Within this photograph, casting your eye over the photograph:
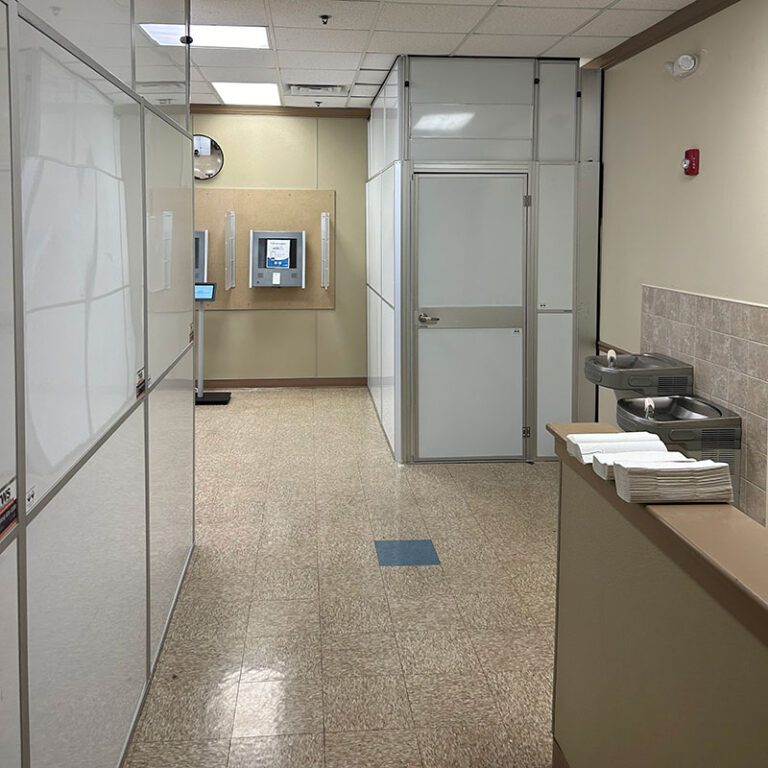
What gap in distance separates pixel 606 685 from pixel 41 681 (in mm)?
1336

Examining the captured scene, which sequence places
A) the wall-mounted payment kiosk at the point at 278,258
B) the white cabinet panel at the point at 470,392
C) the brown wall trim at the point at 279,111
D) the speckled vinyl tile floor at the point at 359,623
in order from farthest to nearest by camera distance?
the wall-mounted payment kiosk at the point at 278,258 → the brown wall trim at the point at 279,111 → the white cabinet panel at the point at 470,392 → the speckled vinyl tile floor at the point at 359,623

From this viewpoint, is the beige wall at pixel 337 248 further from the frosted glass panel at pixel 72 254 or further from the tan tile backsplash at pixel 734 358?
the frosted glass panel at pixel 72 254

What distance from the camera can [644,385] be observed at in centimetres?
508

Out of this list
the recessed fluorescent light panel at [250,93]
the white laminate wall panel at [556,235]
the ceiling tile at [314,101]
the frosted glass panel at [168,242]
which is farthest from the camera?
the ceiling tile at [314,101]

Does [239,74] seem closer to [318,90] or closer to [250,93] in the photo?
[318,90]

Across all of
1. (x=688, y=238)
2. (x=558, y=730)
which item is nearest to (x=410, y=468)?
(x=688, y=238)

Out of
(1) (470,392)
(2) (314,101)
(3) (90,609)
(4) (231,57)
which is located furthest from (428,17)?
(3) (90,609)

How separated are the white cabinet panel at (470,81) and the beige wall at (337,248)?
3.29 m

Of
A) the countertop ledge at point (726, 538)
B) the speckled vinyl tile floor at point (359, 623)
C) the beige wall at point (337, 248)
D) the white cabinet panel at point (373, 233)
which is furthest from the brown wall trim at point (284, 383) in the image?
the countertop ledge at point (726, 538)

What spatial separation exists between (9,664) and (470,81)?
546cm

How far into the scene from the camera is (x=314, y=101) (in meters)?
8.91

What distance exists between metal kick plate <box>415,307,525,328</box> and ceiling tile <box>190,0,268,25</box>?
2.25 m

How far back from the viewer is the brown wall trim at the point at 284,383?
32.4ft

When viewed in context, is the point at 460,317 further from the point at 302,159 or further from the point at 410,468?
the point at 302,159
